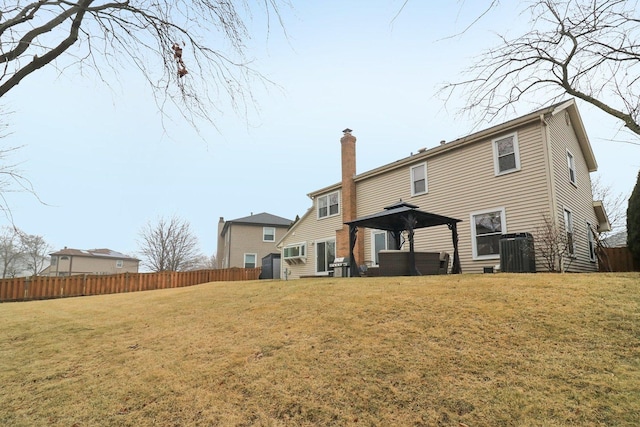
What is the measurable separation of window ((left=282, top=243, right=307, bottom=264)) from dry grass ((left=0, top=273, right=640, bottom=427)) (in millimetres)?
13656

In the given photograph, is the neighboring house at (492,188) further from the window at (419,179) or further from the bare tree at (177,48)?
the bare tree at (177,48)

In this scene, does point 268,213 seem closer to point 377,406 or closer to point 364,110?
point 364,110

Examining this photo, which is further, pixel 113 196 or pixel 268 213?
pixel 268 213

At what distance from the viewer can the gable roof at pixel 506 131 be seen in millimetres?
11164

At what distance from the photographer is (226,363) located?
4.34 metres

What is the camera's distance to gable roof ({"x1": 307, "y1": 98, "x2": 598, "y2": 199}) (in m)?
11.2

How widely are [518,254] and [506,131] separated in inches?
164

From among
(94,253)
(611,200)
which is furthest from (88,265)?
(611,200)

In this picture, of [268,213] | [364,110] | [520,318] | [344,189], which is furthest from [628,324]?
[268,213]

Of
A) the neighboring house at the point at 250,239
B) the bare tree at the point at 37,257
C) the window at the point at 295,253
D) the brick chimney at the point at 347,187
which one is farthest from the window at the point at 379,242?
the bare tree at the point at 37,257

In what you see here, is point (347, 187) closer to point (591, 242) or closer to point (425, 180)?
point (425, 180)

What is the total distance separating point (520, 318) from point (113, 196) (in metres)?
9.18

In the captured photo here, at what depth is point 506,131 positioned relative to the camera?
11773mm

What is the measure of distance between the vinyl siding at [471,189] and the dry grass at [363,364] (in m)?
4.87
